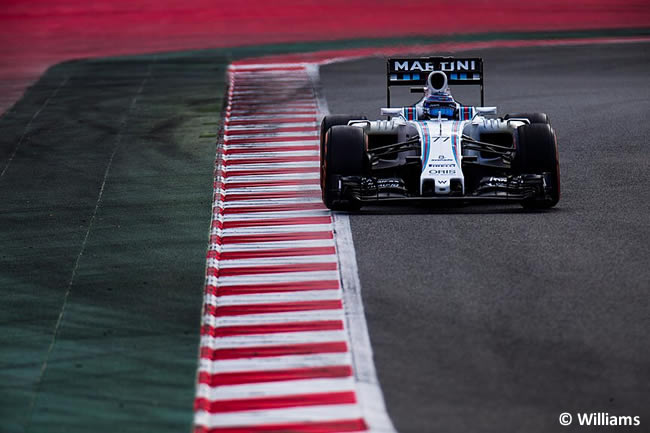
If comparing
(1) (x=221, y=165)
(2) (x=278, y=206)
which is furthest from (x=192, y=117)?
(2) (x=278, y=206)

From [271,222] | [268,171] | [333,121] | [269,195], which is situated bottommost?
[271,222]

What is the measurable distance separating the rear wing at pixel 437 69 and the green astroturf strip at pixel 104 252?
3.06m

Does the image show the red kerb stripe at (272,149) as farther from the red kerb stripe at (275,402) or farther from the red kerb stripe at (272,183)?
the red kerb stripe at (275,402)

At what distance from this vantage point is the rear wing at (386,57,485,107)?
1714 centimetres

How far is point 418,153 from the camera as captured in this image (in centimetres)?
1534

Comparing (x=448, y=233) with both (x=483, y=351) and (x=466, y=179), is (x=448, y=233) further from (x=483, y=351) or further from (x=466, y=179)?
(x=483, y=351)

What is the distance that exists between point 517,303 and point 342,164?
401 centimetres

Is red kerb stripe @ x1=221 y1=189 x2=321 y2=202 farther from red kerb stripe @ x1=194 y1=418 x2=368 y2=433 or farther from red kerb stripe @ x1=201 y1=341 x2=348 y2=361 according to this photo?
red kerb stripe @ x1=194 y1=418 x2=368 y2=433

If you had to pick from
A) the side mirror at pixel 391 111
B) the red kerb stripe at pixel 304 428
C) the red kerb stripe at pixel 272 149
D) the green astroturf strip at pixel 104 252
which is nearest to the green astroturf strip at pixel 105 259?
the green astroturf strip at pixel 104 252

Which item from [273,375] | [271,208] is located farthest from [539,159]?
[273,375]

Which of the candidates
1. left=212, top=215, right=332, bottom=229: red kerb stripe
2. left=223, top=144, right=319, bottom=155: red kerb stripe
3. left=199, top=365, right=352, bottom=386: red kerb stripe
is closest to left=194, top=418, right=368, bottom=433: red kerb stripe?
left=199, top=365, right=352, bottom=386: red kerb stripe

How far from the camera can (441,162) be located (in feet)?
48.2

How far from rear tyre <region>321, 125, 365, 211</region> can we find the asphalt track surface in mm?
302

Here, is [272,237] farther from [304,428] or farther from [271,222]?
[304,428]
